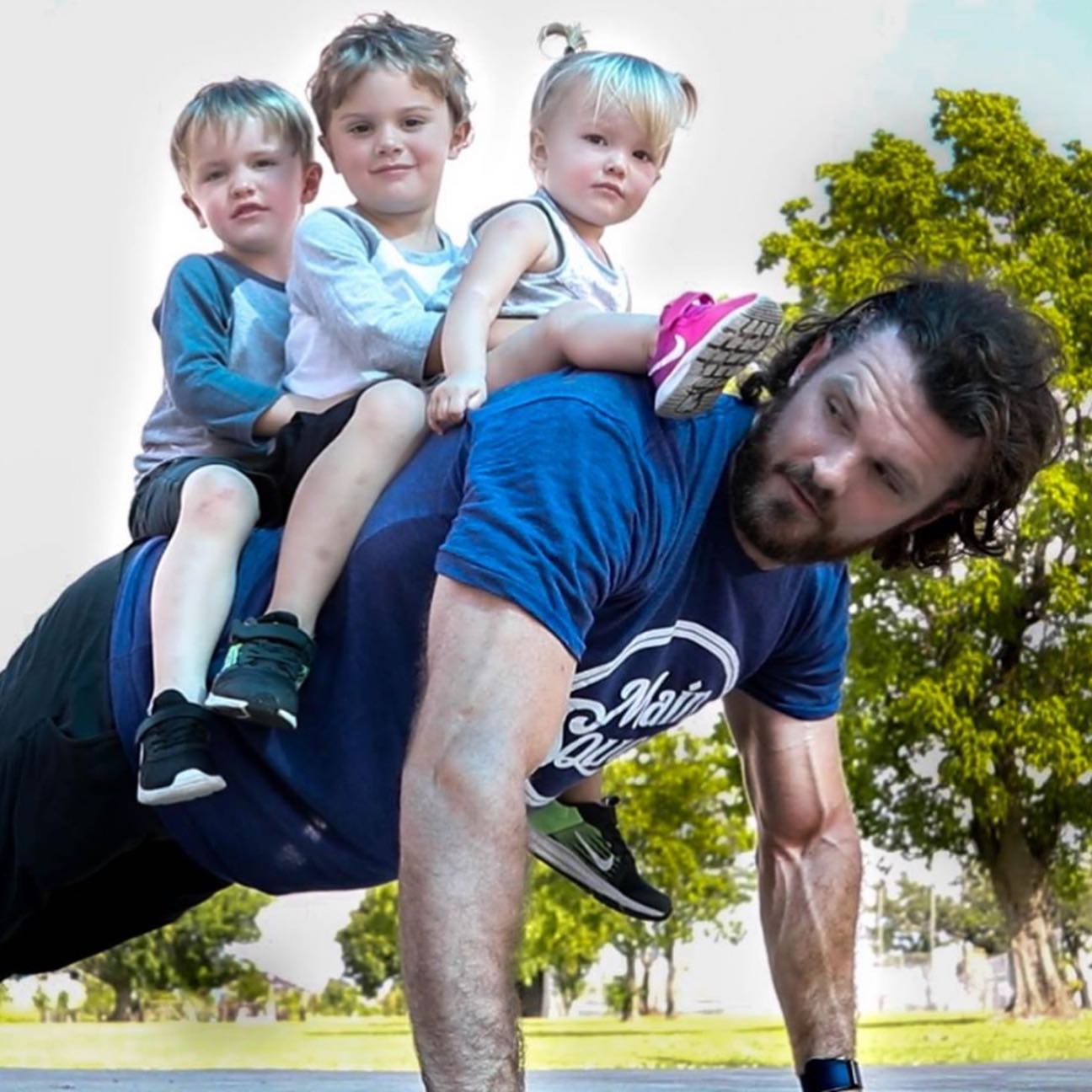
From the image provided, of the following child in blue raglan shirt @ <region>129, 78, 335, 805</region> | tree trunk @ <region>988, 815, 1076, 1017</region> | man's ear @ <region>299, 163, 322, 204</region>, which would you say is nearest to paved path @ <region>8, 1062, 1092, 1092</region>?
child in blue raglan shirt @ <region>129, 78, 335, 805</region>

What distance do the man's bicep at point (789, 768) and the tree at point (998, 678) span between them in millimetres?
10625

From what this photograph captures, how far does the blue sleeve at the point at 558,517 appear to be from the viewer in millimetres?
2260

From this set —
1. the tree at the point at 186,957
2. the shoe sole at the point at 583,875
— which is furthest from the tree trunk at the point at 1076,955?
the shoe sole at the point at 583,875

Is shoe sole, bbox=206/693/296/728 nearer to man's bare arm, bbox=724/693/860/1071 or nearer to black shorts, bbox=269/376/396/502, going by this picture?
black shorts, bbox=269/376/396/502

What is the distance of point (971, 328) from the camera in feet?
8.33

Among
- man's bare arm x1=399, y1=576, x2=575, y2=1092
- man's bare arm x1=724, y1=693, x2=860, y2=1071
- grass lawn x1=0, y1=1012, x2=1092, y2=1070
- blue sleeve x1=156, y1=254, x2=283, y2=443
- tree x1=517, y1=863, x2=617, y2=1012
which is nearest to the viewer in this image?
man's bare arm x1=399, y1=576, x2=575, y2=1092

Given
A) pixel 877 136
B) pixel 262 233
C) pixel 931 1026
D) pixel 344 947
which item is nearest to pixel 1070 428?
pixel 877 136

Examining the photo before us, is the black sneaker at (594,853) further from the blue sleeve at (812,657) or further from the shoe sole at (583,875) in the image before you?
the blue sleeve at (812,657)

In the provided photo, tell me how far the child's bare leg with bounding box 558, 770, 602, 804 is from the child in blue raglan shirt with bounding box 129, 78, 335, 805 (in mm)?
631

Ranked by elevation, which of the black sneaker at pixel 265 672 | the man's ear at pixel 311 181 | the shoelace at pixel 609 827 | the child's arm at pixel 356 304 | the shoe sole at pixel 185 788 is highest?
the man's ear at pixel 311 181

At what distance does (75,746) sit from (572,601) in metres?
0.89

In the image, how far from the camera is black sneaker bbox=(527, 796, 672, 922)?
3.17 m

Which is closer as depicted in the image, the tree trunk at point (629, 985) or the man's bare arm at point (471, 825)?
the man's bare arm at point (471, 825)

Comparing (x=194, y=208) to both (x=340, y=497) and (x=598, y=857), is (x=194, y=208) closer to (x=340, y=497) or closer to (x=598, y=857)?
(x=340, y=497)
